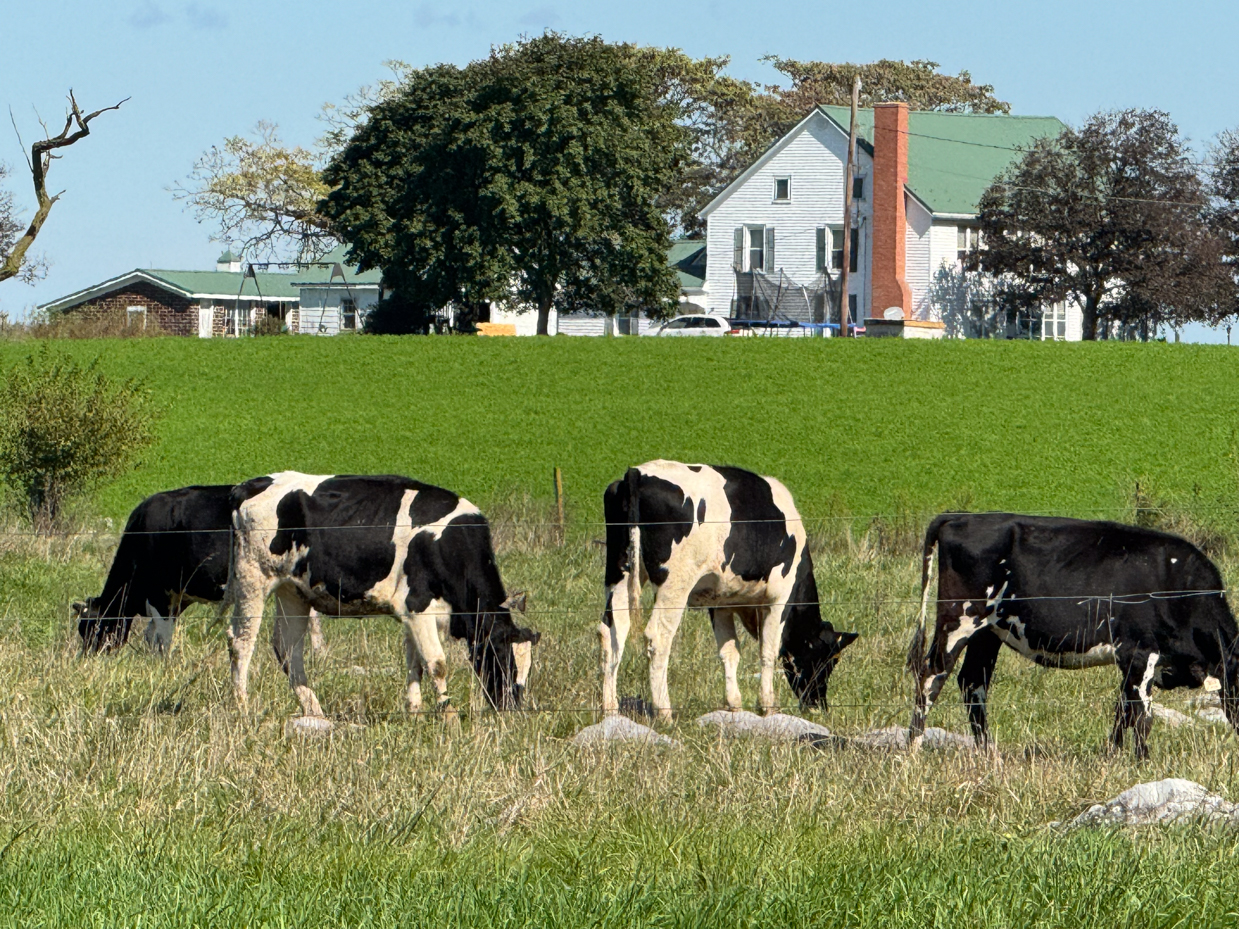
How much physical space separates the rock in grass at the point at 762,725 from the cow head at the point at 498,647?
1238 millimetres

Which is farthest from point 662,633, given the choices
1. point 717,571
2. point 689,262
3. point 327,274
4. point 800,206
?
point 327,274

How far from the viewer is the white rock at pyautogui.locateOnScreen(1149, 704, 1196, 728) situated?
10.0 m

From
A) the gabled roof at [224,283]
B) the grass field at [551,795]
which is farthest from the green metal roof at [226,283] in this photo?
the grass field at [551,795]

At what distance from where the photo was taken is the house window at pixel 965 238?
66.1 m

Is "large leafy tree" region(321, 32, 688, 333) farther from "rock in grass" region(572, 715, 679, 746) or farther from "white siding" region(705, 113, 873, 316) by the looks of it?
"rock in grass" region(572, 715, 679, 746)

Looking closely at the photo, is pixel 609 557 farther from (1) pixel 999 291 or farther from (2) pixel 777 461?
(1) pixel 999 291

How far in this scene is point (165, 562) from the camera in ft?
43.1

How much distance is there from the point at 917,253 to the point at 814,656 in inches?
2220

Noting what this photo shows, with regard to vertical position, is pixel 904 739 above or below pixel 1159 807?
below

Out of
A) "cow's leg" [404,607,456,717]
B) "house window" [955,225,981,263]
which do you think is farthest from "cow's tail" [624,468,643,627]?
"house window" [955,225,981,263]

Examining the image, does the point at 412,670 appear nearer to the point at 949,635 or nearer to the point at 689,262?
the point at 949,635

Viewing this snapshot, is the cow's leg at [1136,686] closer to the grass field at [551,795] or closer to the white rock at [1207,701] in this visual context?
the grass field at [551,795]

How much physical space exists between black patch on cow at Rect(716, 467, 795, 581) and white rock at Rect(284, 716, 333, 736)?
133 inches

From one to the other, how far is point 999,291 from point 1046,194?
4.72 metres
